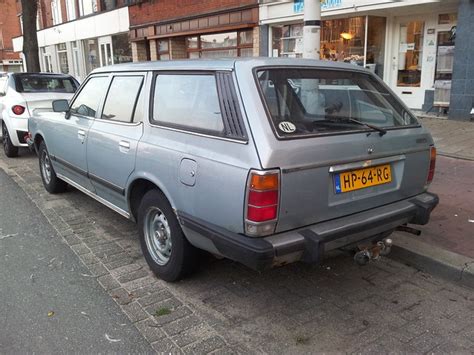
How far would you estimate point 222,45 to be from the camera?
16547mm

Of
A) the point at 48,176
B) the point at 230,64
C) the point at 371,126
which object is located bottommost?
the point at 48,176

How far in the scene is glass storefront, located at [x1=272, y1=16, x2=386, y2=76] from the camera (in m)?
11.8

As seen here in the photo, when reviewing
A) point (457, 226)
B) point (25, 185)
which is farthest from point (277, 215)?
point (25, 185)

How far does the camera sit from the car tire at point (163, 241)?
131 inches

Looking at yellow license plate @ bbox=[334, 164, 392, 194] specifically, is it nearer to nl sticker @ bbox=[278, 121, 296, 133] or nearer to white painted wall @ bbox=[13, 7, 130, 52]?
nl sticker @ bbox=[278, 121, 296, 133]

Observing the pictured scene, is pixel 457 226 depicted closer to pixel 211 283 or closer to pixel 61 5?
pixel 211 283

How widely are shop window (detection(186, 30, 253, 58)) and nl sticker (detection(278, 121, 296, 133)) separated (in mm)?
12970

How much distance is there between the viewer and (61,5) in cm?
2866

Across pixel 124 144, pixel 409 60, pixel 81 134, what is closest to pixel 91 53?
pixel 409 60

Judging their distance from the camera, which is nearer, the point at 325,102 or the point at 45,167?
the point at 325,102

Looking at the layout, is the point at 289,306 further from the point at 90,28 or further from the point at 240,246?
the point at 90,28

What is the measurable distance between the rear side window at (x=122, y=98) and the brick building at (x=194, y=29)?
11.1 meters

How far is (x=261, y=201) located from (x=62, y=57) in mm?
31311

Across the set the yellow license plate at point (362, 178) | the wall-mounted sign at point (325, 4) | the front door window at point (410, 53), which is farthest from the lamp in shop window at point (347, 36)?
the yellow license plate at point (362, 178)
